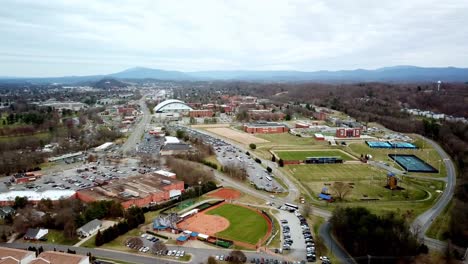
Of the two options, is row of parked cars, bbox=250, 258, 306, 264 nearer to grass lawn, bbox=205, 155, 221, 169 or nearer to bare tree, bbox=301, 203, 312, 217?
bare tree, bbox=301, 203, 312, 217

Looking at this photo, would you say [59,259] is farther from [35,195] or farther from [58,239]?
[35,195]

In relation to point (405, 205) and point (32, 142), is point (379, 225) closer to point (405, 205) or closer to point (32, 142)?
point (405, 205)

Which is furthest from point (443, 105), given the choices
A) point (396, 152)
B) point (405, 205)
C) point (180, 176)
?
point (180, 176)

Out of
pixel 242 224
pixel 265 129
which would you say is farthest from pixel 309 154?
pixel 242 224

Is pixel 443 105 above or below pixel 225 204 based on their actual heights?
above

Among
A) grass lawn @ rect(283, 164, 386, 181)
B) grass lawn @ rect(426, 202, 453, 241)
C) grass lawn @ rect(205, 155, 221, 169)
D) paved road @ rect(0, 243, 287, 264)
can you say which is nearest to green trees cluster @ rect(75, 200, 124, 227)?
paved road @ rect(0, 243, 287, 264)
